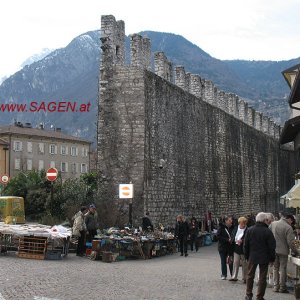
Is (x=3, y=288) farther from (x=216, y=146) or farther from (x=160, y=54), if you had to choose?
(x=216, y=146)

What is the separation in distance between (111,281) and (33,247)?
15.4 feet

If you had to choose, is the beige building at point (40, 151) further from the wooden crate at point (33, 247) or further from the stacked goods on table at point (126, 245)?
the wooden crate at point (33, 247)

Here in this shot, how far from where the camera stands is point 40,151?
72.2m

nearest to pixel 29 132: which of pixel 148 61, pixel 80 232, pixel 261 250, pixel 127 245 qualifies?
pixel 148 61

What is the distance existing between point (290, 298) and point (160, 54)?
1473cm

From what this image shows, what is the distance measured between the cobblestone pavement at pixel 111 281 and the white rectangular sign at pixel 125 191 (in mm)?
4112

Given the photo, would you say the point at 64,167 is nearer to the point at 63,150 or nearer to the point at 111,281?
the point at 63,150

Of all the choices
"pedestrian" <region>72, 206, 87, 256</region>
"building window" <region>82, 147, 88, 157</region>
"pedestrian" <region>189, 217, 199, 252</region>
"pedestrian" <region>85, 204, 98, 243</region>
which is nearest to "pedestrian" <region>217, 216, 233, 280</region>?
"pedestrian" <region>72, 206, 87, 256</region>

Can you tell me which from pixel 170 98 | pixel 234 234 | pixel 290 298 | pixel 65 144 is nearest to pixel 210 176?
pixel 170 98

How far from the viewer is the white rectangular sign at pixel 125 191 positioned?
20547 millimetres

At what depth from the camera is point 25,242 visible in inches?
638

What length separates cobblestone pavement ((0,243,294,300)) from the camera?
10.3m

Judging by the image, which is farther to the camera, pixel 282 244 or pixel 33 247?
pixel 33 247

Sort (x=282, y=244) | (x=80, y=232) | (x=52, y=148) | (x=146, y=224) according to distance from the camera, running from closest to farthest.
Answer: (x=282, y=244)
(x=80, y=232)
(x=146, y=224)
(x=52, y=148)
